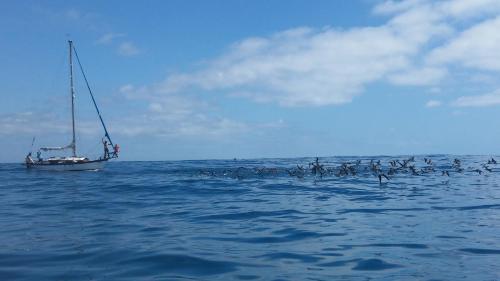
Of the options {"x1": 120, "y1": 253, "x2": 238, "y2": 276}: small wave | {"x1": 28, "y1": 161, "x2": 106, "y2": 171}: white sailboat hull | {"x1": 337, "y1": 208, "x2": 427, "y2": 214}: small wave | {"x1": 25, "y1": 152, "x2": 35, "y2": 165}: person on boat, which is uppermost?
{"x1": 25, "y1": 152, "x2": 35, "y2": 165}: person on boat

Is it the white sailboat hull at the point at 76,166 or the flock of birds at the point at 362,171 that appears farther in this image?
the white sailboat hull at the point at 76,166

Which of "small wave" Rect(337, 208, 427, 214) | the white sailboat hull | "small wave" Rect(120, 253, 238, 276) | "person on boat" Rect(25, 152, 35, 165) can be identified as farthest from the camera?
"person on boat" Rect(25, 152, 35, 165)

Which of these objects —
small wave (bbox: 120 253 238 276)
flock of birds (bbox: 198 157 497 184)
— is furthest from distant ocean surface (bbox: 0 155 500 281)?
flock of birds (bbox: 198 157 497 184)

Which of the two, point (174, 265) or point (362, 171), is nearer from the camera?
point (174, 265)

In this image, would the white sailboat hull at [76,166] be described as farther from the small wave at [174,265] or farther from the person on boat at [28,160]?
the small wave at [174,265]

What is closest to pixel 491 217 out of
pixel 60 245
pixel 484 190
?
pixel 484 190

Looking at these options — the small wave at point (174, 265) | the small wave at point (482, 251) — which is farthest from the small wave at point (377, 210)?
the small wave at point (174, 265)

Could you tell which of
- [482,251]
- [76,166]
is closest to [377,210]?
[482,251]

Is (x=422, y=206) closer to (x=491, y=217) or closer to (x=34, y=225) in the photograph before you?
(x=491, y=217)

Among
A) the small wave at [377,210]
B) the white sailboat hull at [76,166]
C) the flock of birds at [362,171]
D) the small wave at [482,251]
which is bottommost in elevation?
the small wave at [482,251]

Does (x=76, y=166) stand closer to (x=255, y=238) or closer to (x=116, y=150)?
(x=116, y=150)

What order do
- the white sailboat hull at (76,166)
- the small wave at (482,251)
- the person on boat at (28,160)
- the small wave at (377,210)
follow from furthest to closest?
the person on boat at (28,160)
the white sailboat hull at (76,166)
the small wave at (377,210)
the small wave at (482,251)

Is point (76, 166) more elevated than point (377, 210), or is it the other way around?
point (76, 166)

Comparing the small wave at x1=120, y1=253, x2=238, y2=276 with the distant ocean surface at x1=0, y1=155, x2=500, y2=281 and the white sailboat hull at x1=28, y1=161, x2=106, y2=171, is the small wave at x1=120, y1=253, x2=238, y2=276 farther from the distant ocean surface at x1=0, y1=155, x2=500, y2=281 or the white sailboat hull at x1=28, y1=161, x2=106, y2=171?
the white sailboat hull at x1=28, y1=161, x2=106, y2=171
